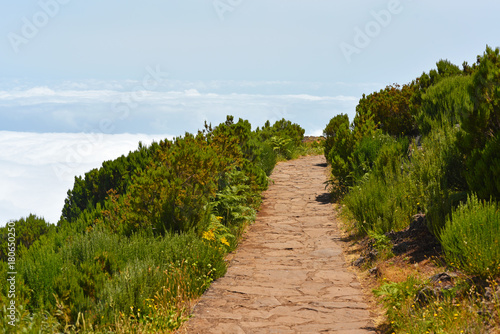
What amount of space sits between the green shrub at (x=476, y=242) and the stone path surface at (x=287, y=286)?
1377mm

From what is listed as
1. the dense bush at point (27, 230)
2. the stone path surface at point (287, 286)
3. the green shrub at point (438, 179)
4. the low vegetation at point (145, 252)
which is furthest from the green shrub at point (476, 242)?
the dense bush at point (27, 230)

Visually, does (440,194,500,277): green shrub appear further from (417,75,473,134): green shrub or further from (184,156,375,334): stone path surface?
(417,75,473,134): green shrub

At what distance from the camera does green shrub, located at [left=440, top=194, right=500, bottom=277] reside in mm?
5176

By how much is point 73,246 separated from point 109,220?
226cm

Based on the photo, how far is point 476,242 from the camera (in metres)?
5.22

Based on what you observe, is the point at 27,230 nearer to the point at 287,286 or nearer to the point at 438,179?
the point at 287,286

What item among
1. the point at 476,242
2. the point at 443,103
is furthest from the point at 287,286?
the point at 443,103

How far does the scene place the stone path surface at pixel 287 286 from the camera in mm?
5734

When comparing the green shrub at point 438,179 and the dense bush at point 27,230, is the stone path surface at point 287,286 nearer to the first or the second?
the green shrub at point 438,179

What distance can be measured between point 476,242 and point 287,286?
283 cm

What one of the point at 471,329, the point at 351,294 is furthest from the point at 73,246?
the point at 471,329

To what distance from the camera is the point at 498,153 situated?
6.70 meters

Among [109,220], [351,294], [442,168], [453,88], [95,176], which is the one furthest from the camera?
[95,176]

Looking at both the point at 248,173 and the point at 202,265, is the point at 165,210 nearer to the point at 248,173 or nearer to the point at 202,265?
the point at 202,265
